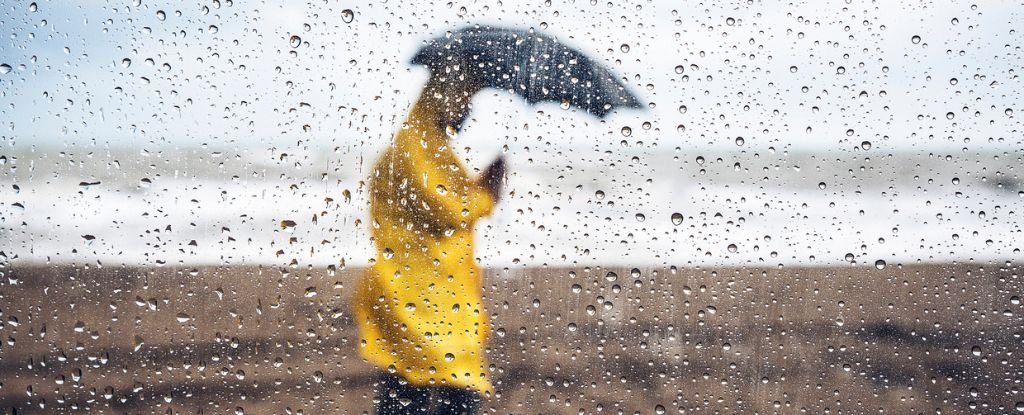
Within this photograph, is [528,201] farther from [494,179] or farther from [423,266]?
[423,266]

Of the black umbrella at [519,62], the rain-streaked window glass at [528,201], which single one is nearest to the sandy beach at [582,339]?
the rain-streaked window glass at [528,201]

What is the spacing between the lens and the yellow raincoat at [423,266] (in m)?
0.78

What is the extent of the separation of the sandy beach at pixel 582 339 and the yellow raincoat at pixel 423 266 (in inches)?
1.3

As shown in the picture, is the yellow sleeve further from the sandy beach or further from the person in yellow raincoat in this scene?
the sandy beach

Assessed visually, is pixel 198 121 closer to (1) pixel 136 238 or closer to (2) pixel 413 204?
(1) pixel 136 238

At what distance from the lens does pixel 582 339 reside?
0.80 metres

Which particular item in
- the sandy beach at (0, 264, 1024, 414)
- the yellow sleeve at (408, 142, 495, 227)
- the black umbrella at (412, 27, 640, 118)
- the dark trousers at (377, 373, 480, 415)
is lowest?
the dark trousers at (377, 373, 480, 415)

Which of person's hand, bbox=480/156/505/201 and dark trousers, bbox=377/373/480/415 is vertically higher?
person's hand, bbox=480/156/505/201

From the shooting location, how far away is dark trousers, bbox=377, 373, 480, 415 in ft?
2.66

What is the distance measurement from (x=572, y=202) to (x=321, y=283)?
369 mm

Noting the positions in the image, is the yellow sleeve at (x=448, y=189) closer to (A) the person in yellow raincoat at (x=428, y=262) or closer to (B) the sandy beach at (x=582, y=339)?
(A) the person in yellow raincoat at (x=428, y=262)

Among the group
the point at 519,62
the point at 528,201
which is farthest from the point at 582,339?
the point at 519,62

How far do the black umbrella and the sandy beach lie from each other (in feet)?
0.83

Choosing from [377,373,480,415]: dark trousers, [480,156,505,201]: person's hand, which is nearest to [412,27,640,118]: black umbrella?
[480,156,505,201]: person's hand
